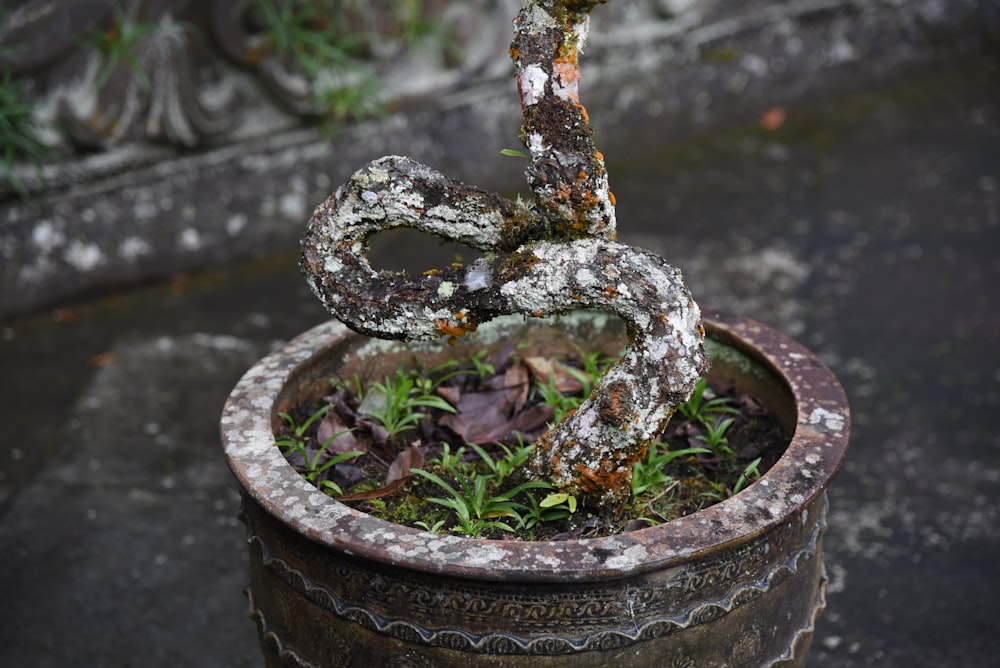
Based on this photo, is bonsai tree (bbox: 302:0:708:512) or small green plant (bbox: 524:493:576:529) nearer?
bonsai tree (bbox: 302:0:708:512)

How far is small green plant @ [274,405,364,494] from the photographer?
156 centimetres

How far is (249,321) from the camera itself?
329cm

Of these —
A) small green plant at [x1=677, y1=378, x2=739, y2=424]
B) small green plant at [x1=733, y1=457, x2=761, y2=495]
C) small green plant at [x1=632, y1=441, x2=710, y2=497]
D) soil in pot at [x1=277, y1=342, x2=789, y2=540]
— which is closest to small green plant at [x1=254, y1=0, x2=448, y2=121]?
soil in pot at [x1=277, y1=342, x2=789, y2=540]

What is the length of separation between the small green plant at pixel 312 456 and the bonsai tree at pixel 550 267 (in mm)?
252

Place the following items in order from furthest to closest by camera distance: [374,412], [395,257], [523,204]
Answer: [395,257] < [374,412] < [523,204]

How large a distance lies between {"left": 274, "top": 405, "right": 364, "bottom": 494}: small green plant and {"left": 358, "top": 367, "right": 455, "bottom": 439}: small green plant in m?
0.08

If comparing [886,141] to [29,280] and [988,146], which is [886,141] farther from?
[29,280]

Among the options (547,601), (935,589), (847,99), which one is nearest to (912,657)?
(935,589)

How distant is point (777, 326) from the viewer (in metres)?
3.17

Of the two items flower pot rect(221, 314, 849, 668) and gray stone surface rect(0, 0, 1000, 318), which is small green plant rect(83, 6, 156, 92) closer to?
gray stone surface rect(0, 0, 1000, 318)

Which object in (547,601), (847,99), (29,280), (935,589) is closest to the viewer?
(547,601)

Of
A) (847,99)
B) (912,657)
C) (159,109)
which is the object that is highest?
(159,109)

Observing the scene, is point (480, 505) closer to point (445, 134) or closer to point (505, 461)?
point (505, 461)

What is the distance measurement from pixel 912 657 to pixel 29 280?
2668mm
